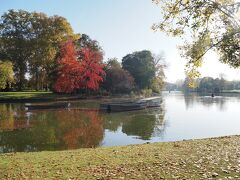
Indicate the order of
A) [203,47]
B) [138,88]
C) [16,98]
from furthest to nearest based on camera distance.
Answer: [138,88]
[16,98]
[203,47]

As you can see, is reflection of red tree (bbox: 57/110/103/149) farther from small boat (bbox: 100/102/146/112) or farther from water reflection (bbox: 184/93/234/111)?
water reflection (bbox: 184/93/234/111)

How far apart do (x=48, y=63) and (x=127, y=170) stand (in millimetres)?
59342

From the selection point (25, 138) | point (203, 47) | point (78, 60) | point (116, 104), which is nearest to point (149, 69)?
point (78, 60)

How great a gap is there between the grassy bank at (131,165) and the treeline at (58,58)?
46.8 m

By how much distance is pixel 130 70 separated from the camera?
73.9 metres

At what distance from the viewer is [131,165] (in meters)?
9.41

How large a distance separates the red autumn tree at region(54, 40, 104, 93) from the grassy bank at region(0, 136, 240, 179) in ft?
147

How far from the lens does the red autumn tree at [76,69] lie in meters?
55.9

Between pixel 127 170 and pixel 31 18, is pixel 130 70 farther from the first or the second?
pixel 127 170

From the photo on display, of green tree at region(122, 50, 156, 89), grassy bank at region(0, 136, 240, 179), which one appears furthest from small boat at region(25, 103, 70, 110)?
green tree at region(122, 50, 156, 89)

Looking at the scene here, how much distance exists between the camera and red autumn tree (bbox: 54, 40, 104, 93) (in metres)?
55.9

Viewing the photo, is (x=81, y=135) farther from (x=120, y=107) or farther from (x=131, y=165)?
(x=120, y=107)

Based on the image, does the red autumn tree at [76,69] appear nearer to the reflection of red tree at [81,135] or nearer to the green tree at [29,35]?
the green tree at [29,35]

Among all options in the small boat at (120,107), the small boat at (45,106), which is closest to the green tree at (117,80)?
the small boat at (120,107)
